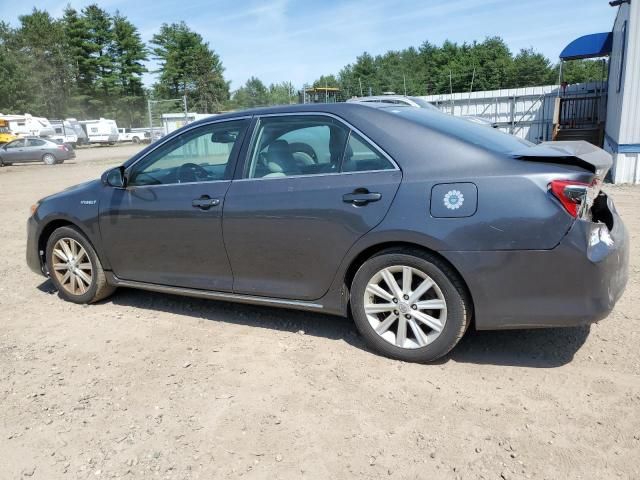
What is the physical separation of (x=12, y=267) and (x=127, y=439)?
4.54m

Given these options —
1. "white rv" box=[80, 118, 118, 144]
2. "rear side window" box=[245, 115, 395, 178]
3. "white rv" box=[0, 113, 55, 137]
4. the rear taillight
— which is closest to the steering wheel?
"rear side window" box=[245, 115, 395, 178]

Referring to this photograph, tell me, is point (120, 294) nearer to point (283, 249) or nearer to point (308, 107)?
point (283, 249)

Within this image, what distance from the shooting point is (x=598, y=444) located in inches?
99.5

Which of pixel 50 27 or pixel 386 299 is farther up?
pixel 50 27

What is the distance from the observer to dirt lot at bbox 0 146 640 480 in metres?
2.51

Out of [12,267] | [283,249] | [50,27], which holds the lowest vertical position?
[12,267]

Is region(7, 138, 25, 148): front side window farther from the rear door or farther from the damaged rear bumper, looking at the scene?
the damaged rear bumper

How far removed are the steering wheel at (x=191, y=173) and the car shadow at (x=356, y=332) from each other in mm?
1153

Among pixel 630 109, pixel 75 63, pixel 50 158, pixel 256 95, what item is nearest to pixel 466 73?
pixel 256 95

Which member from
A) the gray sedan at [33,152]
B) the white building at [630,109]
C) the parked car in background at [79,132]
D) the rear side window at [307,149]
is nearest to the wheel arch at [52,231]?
the rear side window at [307,149]

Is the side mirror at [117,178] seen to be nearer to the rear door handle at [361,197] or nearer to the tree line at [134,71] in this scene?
the rear door handle at [361,197]

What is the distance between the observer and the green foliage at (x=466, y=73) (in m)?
64.8

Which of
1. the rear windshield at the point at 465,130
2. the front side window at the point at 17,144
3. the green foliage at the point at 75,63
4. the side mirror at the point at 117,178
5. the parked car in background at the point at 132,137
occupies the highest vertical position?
the green foliage at the point at 75,63

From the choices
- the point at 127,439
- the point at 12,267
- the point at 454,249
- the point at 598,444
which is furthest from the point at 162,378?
the point at 12,267
